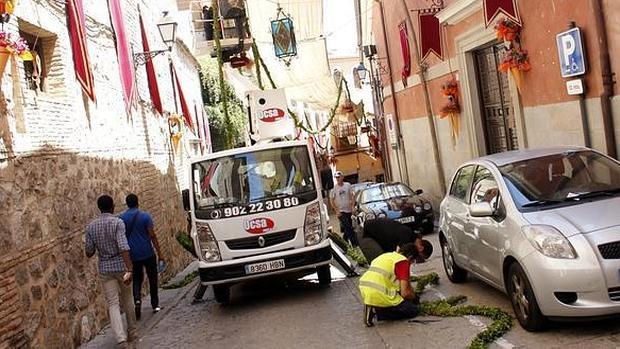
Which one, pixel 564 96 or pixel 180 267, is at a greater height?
pixel 564 96

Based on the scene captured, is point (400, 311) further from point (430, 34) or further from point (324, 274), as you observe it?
point (430, 34)

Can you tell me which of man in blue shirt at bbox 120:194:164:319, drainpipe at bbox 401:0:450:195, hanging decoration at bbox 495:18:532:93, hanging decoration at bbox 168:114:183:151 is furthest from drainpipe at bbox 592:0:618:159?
hanging decoration at bbox 168:114:183:151

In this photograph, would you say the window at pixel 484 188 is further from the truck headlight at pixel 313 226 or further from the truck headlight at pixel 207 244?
the truck headlight at pixel 207 244

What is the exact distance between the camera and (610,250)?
5566 millimetres

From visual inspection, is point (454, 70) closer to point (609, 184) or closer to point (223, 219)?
point (223, 219)

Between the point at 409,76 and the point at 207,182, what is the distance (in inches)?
453

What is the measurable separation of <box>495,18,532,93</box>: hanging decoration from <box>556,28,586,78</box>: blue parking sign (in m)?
1.36

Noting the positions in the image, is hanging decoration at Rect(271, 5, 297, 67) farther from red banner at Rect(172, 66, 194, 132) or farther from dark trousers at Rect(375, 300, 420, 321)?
dark trousers at Rect(375, 300, 420, 321)

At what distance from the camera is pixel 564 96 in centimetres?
1067

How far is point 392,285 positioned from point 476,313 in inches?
35.7

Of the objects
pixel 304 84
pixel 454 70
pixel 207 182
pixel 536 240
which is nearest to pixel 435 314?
pixel 536 240

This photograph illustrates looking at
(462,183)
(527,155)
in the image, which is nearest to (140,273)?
(462,183)

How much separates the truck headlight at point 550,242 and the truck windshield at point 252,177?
13.9ft

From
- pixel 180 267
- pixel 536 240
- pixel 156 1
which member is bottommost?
pixel 180 267
